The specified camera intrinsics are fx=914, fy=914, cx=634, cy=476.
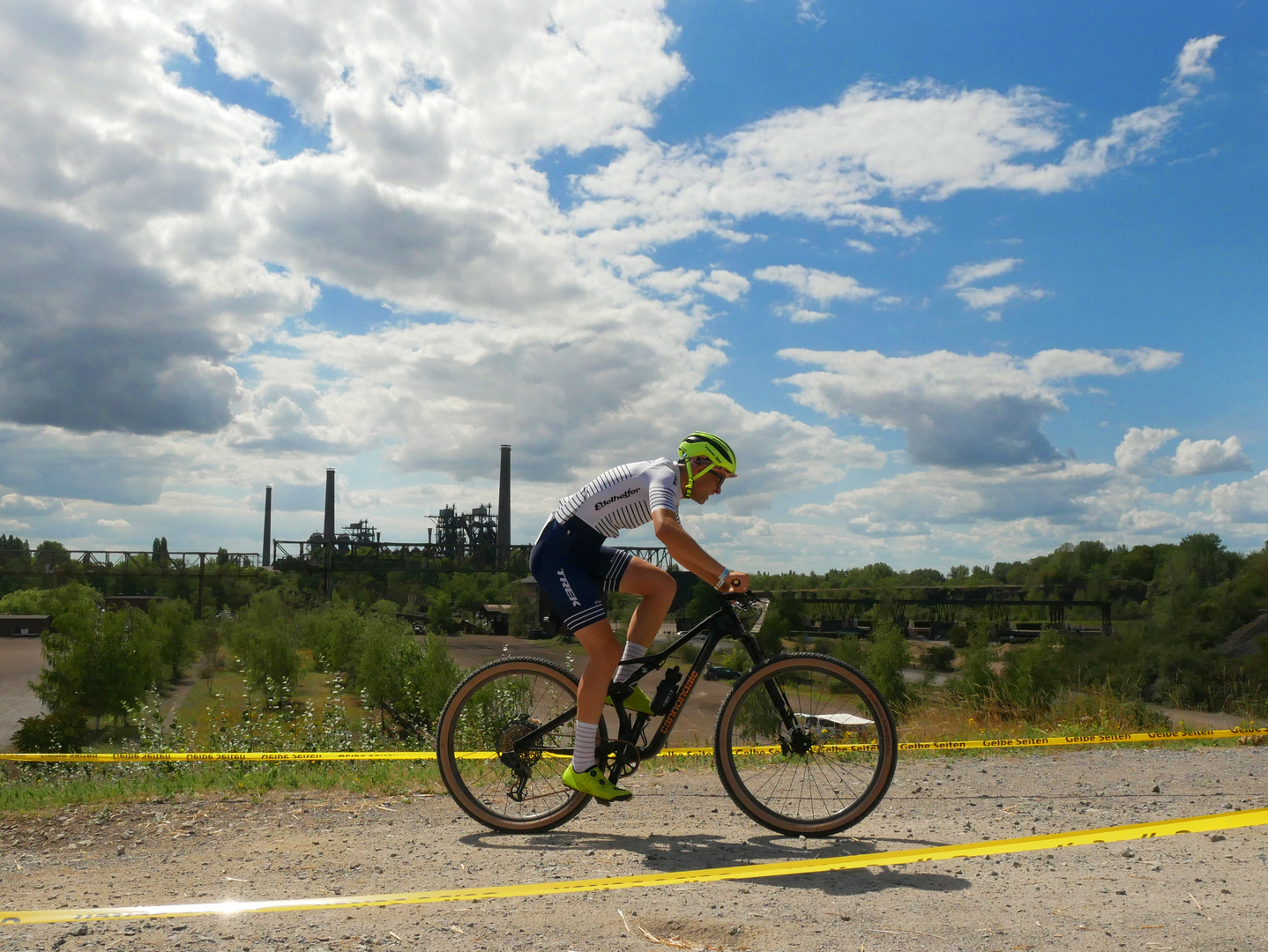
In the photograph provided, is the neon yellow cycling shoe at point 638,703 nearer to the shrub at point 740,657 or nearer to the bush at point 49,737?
the shrub at point 740,657

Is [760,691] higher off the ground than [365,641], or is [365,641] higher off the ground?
[760,691]

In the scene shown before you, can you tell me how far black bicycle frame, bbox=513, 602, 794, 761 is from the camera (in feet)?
16.6

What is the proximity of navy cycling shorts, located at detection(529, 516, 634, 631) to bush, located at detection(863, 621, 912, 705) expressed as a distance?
63887mm

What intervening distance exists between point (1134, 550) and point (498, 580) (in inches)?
3647

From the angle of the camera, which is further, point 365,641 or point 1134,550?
point 1134,550

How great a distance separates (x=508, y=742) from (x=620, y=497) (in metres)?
1.65

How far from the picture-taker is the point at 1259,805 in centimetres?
596

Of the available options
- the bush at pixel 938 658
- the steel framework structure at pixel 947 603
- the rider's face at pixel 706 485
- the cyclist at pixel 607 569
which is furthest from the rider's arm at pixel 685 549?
the bush at pixel 938 658

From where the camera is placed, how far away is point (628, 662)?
510 centimetres

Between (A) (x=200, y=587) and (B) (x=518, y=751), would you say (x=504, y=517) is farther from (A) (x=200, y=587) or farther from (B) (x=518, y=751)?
(B) (x=518, y=751)

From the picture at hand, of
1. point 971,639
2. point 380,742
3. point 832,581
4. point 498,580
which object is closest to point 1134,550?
point 832,581

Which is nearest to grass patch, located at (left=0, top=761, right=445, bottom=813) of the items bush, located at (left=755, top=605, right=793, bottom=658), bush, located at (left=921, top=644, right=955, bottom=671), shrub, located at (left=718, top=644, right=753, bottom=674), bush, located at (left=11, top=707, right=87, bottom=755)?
shrub, located at (left=718, top=644, right=753, bottom=674)

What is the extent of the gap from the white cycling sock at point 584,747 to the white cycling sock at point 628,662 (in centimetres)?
31

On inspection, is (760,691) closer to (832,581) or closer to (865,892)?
(865,892)
